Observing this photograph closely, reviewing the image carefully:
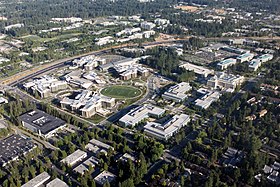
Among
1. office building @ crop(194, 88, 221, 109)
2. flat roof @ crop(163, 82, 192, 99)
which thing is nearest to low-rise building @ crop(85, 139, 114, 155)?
flat roof @ crop(163, 82, 192, 99)

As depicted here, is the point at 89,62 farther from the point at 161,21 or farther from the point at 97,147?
the point at 161,21

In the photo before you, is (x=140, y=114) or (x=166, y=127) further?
(x=140, y=114)

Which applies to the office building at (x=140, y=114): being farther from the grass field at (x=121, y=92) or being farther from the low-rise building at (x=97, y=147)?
the grass field at (x=121, y=92)

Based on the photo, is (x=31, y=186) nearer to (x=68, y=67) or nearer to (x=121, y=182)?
(x=121, y=182)

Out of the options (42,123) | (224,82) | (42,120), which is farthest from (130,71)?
(42,123)

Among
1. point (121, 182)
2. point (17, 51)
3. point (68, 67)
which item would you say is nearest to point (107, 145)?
point (121, 182)

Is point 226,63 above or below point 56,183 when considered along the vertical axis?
above
